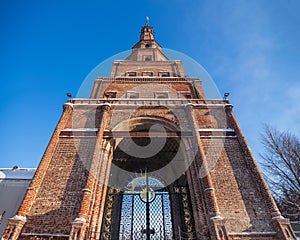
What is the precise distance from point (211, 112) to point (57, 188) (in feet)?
26.4

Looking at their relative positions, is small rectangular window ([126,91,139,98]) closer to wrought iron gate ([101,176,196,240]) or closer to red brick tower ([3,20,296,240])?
red brick tower ([3,20,296,240])

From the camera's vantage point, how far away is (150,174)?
13.4m

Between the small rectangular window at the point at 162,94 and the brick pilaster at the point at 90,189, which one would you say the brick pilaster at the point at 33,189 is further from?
the small rectangular window at the point at 162,94

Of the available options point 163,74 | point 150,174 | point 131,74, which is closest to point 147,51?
point 131,74

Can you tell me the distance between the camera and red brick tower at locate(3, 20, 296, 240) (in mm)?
6695

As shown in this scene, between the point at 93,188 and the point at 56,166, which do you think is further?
the point at 56,166

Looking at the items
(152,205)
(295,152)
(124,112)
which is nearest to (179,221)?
(152,205)

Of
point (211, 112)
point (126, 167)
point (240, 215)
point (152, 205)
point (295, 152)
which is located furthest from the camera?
point (126, 167)

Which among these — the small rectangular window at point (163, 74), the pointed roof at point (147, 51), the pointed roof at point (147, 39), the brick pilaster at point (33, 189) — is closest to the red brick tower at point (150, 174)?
the brick pilaster at point (33, 189)

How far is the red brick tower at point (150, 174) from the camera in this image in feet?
22.0

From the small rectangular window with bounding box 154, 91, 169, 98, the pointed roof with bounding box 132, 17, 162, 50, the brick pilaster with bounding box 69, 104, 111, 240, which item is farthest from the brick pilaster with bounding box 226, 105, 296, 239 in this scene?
the pointed roof with bounding box 132, 17, 162, 50

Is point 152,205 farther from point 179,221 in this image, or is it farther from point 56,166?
point 56,166

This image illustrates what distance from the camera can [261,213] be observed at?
7016 mm

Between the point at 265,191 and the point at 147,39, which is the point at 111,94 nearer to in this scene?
the point at 265,191
